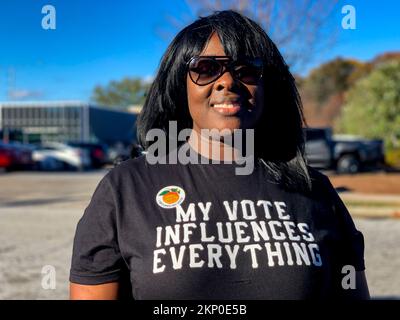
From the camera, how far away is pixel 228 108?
1713 millimetres

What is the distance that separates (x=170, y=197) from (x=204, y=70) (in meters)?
0.44

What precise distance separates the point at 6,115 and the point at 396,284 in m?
40.1

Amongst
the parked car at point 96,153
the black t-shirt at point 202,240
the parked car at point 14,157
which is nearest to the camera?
the black t-shirt at point 202,240

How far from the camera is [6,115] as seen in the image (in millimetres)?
41375

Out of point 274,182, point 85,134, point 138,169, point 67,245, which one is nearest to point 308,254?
point 274,182

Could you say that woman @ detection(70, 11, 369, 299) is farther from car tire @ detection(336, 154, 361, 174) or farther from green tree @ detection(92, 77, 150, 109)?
green tree @ detection(92, 77, 150, 109)

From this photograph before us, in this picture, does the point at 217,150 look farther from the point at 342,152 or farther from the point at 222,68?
the point at 342,152

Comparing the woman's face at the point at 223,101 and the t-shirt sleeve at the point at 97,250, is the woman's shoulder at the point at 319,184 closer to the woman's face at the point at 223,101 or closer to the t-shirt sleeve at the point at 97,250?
the woman's face at the point at 223,101

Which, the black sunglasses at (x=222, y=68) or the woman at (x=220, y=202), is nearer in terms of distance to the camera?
the woman at (x=220, y=202)

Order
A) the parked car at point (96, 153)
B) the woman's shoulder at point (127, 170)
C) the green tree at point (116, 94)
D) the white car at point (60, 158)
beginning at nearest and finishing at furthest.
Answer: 1. the woman's shoulder at point (127, 170)
2. the white car at point (60, 158)
3. the parked car at point (96, 153)
4. the green tree at point (116, 94)

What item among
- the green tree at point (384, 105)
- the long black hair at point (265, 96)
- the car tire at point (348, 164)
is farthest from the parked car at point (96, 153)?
the long black hair at point (265, 96)

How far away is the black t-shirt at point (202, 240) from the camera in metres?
1.48

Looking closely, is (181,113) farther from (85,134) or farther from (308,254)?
(85,134)

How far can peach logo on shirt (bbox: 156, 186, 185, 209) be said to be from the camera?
1.55 meters
